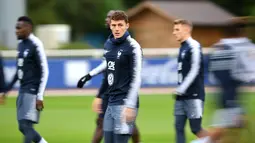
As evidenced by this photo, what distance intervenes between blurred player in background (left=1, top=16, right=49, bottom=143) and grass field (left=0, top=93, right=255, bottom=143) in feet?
7.86

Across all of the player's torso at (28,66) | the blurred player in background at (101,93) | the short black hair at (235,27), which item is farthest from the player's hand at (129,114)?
the player's torso at (28,66)

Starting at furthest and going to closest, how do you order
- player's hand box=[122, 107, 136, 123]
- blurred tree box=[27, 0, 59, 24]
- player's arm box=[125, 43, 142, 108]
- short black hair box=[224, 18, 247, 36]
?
blurred tree box=[27, 0, 59, 24] → player's arm box=[125, 43, 142, 108] → player's hand box=[122, 107, 136, 123] → short black hair box=[224, 18, 247, 36]

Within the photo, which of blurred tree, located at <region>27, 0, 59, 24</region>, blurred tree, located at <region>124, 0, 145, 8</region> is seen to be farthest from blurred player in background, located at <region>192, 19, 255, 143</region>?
blurred tree, located at <region>124, 0, 145, 8</region>

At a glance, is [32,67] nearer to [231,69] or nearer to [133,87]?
[133,87]

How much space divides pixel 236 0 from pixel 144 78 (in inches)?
1324

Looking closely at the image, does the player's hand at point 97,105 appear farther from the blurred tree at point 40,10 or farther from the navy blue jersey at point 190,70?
the blurred tree at point 40,10

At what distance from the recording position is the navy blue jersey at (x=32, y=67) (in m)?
11.3

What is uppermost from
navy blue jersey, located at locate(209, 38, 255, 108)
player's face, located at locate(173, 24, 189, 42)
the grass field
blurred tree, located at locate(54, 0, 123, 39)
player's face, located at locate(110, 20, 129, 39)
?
player's face, located at locate(110, 20, 129, 39)

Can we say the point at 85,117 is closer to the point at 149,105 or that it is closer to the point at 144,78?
the point at 149,105

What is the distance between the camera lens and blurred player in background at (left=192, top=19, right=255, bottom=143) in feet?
30.0

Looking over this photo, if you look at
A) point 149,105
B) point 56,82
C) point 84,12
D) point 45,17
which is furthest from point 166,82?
point 84,12

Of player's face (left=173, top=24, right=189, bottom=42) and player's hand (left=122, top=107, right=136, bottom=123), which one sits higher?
player's face (left=173, top=24, right=189, bottom=42)

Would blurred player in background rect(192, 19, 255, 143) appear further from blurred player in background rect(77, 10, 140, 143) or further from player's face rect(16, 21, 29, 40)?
player's face rect(16, 21, 29, 40)

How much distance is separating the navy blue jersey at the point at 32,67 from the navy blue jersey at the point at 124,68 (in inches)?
66.0
